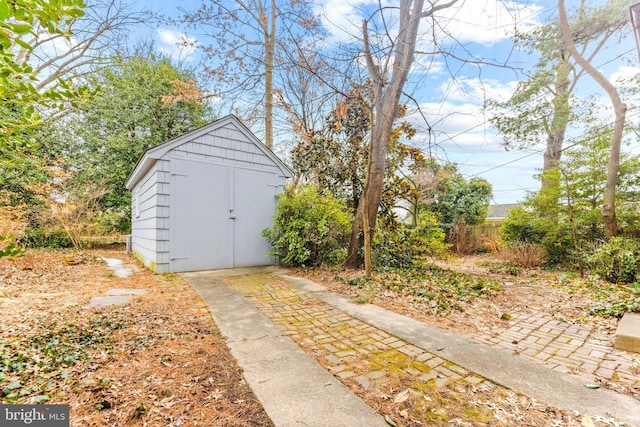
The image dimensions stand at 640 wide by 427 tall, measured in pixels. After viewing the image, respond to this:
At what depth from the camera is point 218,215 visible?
6.12 meters

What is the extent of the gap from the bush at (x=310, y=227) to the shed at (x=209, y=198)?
1.67ft

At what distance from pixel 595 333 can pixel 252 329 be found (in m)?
3.65

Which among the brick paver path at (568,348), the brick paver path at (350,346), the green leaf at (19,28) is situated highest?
the green leaf at (19,28)

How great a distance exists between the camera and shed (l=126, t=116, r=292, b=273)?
5.62 metres

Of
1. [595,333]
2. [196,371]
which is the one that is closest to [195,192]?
[196,371]

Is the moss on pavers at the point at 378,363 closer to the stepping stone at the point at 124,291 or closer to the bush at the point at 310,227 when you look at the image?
the stepping stone at the point at 124,291

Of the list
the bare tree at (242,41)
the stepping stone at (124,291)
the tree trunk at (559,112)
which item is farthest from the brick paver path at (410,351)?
the tree trunk at (559,112)

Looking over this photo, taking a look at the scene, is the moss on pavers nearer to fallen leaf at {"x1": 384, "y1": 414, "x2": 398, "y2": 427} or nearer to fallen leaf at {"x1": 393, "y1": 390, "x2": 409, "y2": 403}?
fallen leaf at {"x1": 393, "y1": 390, "x2": 409, "y2": 403}

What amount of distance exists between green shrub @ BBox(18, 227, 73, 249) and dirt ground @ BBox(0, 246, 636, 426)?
6.33 metres

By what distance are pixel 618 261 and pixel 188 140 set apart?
8827 mm

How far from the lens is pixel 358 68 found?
489cm

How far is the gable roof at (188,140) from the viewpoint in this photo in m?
5.58

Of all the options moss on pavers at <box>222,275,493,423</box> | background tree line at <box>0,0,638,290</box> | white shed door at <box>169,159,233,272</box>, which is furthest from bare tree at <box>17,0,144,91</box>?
moss on pavers at <box>222,275,493,423</box>

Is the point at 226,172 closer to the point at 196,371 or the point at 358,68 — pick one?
the point at 358,68
